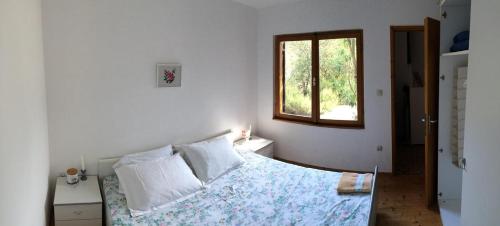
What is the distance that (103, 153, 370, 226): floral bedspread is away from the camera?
8.38 ft

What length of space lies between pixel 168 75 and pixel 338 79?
2.22 m

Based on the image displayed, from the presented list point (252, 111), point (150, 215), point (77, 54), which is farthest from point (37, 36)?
point (252, 111)

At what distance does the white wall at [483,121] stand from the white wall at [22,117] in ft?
6.58

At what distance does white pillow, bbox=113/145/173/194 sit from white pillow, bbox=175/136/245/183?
0.57 ft

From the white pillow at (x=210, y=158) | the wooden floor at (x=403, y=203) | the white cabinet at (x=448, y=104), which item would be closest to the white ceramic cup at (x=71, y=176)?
the white pillow at (x=210, y=158)

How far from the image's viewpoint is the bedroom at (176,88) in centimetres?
170

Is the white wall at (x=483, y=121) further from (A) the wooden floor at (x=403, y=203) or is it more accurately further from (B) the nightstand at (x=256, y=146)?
(B) the nightstand at (x=256, y=146)

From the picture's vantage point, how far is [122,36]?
3.24 meters

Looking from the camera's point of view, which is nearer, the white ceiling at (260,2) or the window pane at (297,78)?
the white ceiling at (260,2)

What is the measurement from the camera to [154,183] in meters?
2.86

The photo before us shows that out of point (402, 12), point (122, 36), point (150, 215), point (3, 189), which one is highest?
point (402, 12)

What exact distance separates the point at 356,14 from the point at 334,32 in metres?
0.34

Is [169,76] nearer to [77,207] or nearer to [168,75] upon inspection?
[168,75]

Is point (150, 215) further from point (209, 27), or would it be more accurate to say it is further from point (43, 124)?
point (209, 27)
